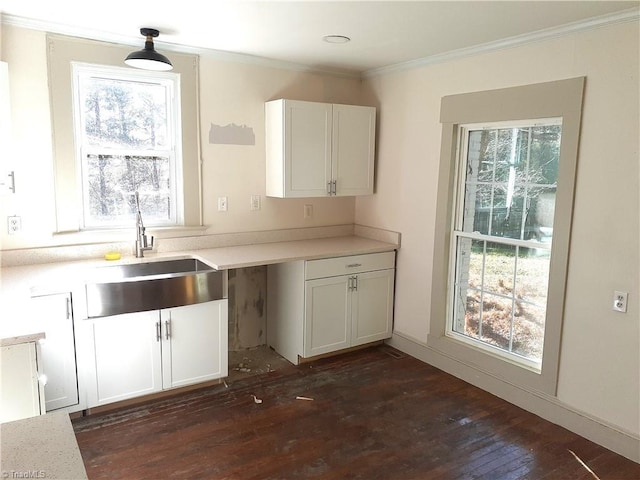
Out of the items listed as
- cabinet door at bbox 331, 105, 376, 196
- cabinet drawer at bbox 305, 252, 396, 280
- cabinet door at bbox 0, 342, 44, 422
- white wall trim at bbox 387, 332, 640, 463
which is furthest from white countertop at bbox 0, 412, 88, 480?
cabinet door at bbox 331, 105, 376, 196

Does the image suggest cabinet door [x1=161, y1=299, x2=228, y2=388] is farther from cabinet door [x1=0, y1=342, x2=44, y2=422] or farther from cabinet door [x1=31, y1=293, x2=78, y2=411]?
cabinet door [x1=0, y1=342, x2=44, y2=422]

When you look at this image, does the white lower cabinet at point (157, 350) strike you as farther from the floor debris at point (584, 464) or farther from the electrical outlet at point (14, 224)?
the floor debris at point (584, 464)

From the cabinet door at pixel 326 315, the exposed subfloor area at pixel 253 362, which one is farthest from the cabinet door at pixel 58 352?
the cabinet door at pixel 326 315

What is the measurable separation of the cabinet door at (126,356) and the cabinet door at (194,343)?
2.5 inches

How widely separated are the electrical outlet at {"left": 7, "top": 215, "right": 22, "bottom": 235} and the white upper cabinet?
173 cm

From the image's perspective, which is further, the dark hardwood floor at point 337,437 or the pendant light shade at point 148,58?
the pendant light shade at point 148,58

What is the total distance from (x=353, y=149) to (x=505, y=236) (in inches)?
56.0

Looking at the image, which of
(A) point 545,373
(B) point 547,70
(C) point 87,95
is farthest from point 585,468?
(C) point 87,95

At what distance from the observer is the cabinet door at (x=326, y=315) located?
11.7ft

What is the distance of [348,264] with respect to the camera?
3.68m

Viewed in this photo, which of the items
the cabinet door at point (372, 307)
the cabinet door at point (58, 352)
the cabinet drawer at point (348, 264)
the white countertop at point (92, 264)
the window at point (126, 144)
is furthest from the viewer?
the cabinet door at point (372, 307)

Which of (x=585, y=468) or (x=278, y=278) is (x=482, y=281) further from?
(x=278, y=278)

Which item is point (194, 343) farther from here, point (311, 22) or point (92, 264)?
point (311, 22)

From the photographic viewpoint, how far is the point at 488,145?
326 centimetres
